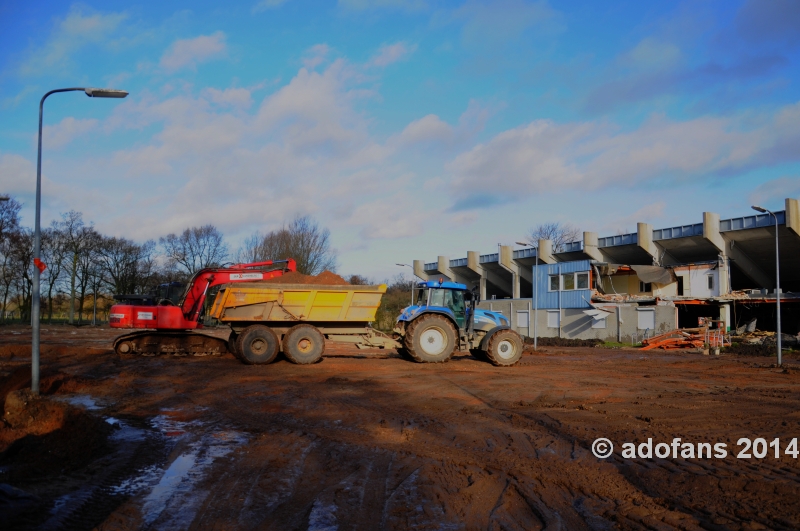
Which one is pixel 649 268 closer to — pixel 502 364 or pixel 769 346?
pixel 769 346

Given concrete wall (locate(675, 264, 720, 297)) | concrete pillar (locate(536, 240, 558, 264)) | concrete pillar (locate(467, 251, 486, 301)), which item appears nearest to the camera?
concrete wall (locate(675, 264, 720, 297))

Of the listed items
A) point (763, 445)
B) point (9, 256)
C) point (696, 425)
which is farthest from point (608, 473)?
point (9, 256)

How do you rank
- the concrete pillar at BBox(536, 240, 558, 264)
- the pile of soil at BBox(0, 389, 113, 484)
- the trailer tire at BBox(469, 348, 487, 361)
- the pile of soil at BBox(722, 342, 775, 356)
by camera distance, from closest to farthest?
the pile of soil at BBox(0, 389, 113, 484) → the trailer tire at BBox(469, 348, 487, 361) → the pile of soil at BBox(722, 342, 775, 356) → the concrete pillar at BBox(536, 240, 558, 264)

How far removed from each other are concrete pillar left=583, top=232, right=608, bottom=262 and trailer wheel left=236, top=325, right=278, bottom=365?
111ft

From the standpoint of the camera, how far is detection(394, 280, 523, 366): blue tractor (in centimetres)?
1892

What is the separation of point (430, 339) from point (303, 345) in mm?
3871

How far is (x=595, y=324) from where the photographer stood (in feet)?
136

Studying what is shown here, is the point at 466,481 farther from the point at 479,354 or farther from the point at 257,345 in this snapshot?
the point at 479,354

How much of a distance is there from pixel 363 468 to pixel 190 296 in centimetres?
1428

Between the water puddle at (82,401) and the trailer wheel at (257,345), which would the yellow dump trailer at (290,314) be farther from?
the water puddle at (82,401)

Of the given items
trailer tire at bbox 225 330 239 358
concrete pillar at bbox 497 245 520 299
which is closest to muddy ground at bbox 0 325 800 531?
trailer tire at bbox 225 330 239 358

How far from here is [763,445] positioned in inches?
326

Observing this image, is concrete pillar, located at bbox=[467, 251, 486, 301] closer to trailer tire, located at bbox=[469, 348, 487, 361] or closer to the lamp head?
trailer tire, located at bbox=[469, 348, 487, 361]

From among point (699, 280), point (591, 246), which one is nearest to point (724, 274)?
point (699, 280)
